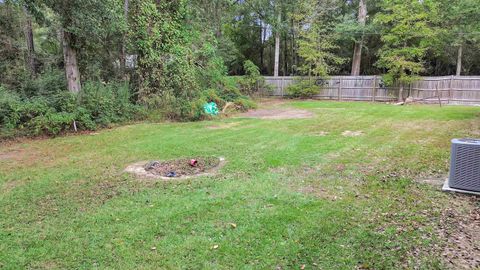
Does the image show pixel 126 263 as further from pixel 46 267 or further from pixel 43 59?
pixel 43 59

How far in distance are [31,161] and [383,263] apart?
19.7 feet

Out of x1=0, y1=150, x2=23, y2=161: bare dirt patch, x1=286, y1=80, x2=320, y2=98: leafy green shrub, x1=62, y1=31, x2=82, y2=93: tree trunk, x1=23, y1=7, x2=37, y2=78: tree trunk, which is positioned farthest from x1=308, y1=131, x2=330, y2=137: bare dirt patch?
x1=286, y1=80, x2=320, y2=98: leafy green shrub

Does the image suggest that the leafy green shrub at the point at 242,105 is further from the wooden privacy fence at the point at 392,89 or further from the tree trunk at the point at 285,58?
the tree trunk at the point at 285,58

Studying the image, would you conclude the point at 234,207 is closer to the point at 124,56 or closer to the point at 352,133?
the point at 352,133

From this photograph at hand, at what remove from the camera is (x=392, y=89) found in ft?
54.2

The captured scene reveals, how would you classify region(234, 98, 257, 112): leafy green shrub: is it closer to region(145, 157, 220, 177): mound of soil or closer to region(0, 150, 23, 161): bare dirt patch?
region(145, 157, 220, 177): mound of soil

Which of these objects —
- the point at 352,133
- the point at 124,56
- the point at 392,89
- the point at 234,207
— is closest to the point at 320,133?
the point at 352,133

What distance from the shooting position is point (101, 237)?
293 cm

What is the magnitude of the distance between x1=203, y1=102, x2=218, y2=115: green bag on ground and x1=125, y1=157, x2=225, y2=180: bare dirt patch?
5710 mm

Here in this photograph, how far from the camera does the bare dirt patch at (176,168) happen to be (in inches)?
189

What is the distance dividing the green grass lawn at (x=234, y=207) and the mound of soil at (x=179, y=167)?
0.31 m

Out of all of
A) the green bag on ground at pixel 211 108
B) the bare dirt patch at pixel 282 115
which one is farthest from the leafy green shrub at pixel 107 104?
the bare dirt patch at pixel 282 115

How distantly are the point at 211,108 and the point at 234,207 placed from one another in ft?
27.2

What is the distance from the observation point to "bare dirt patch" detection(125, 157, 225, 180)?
15.7 feet
